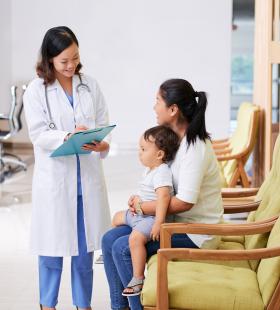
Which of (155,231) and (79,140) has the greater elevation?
(79,140)

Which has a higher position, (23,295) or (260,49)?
(260,49)

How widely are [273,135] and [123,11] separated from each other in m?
5.19

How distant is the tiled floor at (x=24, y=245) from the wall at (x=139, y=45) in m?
1.57

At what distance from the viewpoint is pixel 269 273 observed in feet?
9.61

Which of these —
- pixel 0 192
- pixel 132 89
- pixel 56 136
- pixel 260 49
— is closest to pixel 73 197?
pixel 56 136

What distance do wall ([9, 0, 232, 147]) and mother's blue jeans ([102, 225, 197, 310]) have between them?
7144 mm

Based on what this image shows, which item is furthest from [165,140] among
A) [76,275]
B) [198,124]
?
[76,275]

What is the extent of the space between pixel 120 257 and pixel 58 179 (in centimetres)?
52

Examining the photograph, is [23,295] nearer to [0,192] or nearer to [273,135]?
[273,135]

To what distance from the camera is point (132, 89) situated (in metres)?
10.6

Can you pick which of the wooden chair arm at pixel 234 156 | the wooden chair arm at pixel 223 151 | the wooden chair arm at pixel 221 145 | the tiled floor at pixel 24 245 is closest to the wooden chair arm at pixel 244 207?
the tiled floor at pixel 24 245

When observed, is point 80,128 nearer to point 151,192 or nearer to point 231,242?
point 151,192

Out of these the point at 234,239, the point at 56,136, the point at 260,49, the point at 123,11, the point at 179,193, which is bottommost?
the point at 234,239

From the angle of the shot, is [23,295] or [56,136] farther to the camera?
[23,295]
